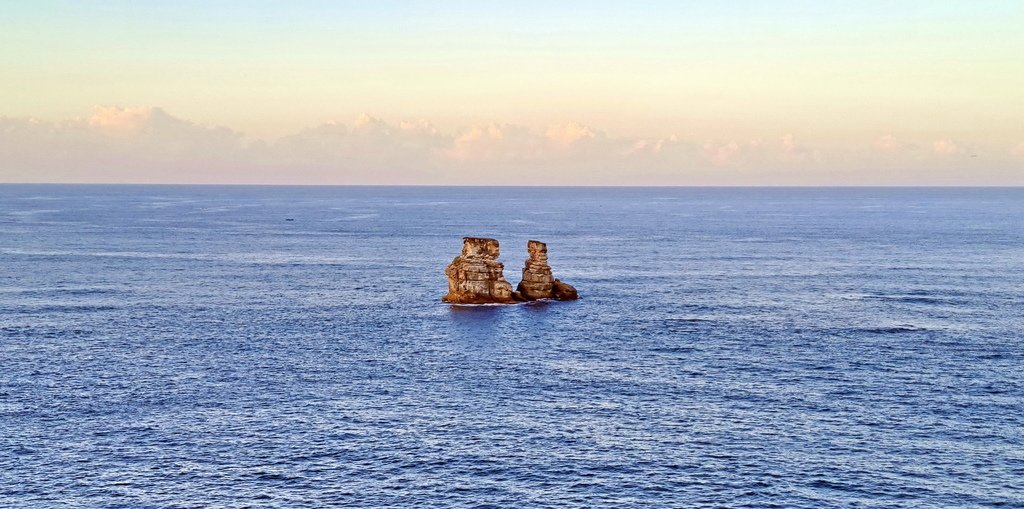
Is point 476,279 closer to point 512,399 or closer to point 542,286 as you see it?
point 542,286

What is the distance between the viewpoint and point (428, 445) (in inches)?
3110

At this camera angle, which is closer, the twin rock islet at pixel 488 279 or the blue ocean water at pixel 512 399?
the blue ocean water at pixel 512 399

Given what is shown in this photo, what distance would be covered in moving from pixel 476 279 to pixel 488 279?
1.82 metres

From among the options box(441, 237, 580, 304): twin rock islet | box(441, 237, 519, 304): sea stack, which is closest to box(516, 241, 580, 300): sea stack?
box(441, 237, 580, 304): twin rock islet

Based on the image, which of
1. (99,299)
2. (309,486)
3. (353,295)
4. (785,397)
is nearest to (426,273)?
(353,295)

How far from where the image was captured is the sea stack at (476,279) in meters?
147

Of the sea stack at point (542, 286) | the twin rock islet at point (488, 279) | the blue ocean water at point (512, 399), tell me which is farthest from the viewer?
the sea stack at point (542, 286)

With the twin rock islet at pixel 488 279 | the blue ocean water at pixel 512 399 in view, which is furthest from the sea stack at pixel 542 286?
the blue ocean water at pixel 512 399

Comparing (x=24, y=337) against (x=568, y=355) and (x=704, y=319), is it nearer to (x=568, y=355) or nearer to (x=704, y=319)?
(x=568, y=355)

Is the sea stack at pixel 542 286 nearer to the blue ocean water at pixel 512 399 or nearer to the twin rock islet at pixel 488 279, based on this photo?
the twin rock islet at pixel 488 279

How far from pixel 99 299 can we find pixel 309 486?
296ft

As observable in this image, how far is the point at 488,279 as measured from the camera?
148625 millimetres

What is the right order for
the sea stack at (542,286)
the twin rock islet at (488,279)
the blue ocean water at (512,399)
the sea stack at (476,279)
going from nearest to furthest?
1. the blue ocean water at (512,399)
2. the twin rock islet at (488,279)
3. the sea stack at (476,279)
4. the sea stack at (542,286)

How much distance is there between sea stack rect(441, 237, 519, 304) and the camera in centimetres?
14700
